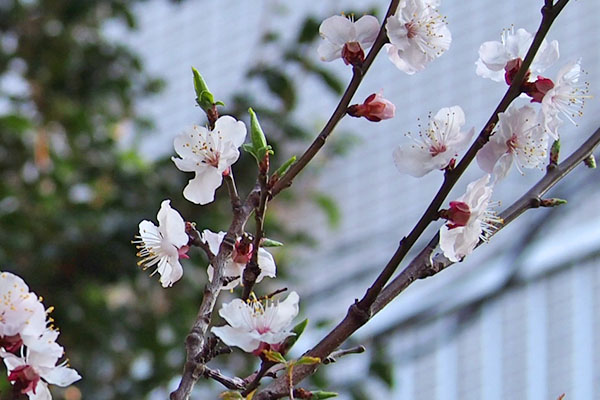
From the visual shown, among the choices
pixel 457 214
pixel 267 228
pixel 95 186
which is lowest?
pixel 457 214

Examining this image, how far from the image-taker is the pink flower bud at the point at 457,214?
1.54 ft

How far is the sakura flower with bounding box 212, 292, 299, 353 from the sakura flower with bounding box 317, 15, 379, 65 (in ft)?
0.50

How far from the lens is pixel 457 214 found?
1.55 feet

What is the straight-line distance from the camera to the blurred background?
163 centimetres

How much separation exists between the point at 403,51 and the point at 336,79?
3.69 ft

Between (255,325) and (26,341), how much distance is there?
0.10m

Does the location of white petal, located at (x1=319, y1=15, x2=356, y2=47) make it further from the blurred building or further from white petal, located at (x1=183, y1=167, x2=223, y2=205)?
the blurred building

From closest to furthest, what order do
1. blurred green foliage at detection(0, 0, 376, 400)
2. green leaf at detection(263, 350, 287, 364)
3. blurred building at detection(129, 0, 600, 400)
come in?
green leaf at detection(263, 350, 287, 364)
blurred green foliage at detection(0, 0, 376, 400)
blurred building at detection(129, 0, 600, 400)

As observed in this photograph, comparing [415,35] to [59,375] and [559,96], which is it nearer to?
[559,96]

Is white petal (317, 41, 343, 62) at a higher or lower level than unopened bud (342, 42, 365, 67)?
higher

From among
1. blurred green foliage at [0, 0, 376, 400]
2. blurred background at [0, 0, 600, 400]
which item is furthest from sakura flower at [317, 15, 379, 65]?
blurred green foliage at [0, 0, 376, 400]

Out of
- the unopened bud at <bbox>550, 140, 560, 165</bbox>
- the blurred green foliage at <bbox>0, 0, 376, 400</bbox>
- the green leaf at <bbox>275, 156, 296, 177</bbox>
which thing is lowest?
the green leaf at <bbox>275, 156, 296, 177</bbox>

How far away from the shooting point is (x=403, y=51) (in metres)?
0.52

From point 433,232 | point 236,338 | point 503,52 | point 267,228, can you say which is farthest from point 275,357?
point 433,232
